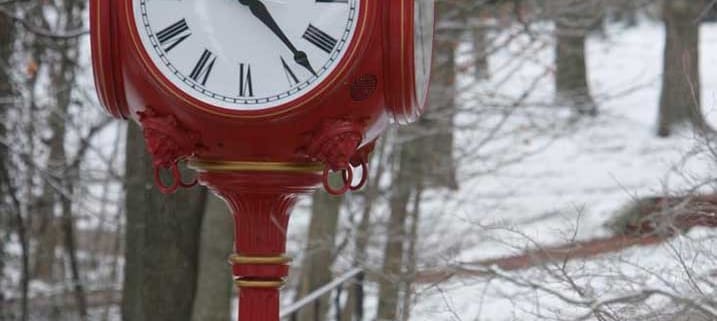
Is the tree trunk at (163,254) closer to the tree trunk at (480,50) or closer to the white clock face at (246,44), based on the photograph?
the white clock face at (246,44)

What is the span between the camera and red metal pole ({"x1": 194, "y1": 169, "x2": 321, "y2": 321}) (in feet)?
12.3

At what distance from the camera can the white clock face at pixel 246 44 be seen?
11.4 feet

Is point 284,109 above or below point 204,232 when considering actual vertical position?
above

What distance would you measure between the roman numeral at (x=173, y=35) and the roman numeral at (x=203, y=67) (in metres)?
0.07

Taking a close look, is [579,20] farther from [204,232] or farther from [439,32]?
[204,232]

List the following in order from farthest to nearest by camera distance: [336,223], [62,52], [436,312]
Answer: [62,52], [336,223], [436,312]

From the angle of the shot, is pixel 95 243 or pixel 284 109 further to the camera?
pixel 95 243

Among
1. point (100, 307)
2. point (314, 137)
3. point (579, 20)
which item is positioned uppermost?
point (579, 20)

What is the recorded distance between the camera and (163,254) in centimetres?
692

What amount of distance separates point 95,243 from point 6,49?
2827mm

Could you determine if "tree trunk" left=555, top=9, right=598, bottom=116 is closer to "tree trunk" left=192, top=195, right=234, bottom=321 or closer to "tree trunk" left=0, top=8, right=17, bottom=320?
"tree trunk" left=192, top=195, right=234, bottom=321

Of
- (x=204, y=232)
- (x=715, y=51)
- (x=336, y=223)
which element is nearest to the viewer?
(x=204, y=232)

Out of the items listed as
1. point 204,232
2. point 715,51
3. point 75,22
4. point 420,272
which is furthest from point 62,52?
point 715,51

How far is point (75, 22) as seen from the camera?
37.6ft
